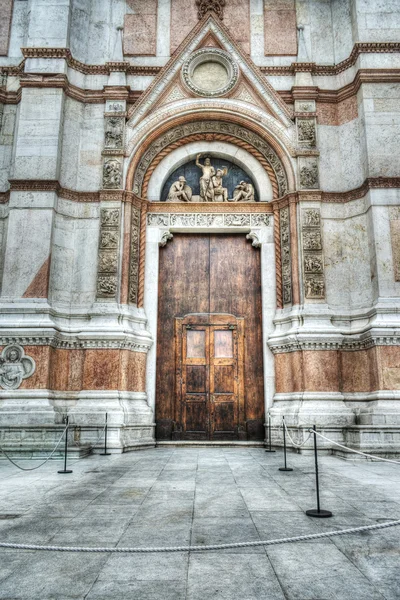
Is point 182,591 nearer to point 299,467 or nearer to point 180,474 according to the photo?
point 180,474

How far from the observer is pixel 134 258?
39.8 ft

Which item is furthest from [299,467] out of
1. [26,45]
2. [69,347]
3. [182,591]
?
A: [26,45]

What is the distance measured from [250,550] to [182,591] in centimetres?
88

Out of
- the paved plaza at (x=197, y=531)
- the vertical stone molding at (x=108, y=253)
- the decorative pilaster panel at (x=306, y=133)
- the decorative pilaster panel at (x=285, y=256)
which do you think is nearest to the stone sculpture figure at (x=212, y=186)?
the decorative pilaster panel at (x=285, y=256)

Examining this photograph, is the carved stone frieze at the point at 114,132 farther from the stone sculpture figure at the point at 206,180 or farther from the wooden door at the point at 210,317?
the wooden door at the point at 210,317

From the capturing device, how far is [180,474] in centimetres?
690

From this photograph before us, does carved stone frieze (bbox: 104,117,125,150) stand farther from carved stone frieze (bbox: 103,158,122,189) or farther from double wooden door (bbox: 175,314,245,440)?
double wooden door (bbox: 175,314,245,440)

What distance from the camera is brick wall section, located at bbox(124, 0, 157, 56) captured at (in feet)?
43.8

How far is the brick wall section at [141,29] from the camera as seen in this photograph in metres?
13.3

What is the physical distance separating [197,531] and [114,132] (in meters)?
10.9

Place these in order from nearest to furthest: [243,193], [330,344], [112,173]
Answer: [330,344]
[112,173]
[243,193]

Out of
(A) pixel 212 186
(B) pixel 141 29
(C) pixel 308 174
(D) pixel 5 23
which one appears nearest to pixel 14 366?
(A) pixel 212 186

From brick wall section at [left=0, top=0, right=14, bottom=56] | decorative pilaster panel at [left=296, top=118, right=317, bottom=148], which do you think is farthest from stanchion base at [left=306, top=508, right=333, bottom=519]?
brick wall section at [left=0, top=0, right=14, bottom=56]

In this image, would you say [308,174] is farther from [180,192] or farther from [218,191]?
[180,192]
